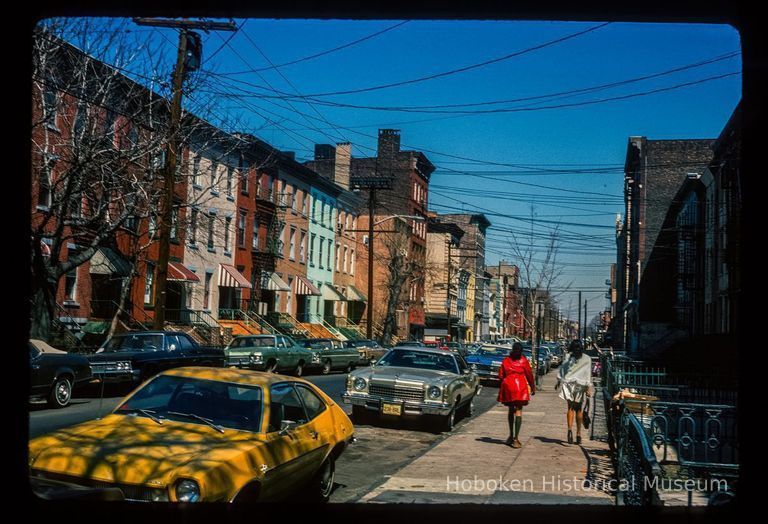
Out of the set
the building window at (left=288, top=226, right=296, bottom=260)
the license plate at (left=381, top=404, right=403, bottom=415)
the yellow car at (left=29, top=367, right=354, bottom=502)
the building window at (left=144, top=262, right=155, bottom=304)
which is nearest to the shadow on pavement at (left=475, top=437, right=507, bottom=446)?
the license plate at (left=381, top=404, right=403, bottom=415)

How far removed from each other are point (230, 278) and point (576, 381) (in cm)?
2994

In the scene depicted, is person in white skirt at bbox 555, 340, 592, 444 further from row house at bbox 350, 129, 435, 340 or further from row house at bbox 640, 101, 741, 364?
row house at bbox 350, 129, 435, 340

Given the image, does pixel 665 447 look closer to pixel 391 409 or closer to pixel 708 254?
pixel 391 409

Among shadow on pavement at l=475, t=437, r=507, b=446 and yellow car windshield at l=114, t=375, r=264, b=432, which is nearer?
yellow car windshield at l=114, t=375, r=264, b=432

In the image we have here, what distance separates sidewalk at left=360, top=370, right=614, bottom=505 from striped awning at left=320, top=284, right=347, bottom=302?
4066 cm

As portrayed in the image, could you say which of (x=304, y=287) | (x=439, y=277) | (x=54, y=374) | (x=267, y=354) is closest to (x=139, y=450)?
(x=54, y=374)

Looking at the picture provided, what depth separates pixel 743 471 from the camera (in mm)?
4820

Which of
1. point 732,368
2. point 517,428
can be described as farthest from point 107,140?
point 732,368

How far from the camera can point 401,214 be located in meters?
74.6

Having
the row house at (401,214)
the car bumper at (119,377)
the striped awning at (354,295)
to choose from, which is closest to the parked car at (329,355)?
the car bumper at (119,377)

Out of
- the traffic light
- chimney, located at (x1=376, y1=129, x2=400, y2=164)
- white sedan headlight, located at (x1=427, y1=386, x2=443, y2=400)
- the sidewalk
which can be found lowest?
the sidewalk

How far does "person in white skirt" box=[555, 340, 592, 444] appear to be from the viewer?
46.6 ft

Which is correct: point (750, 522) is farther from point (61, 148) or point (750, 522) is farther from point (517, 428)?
point (61, 148)

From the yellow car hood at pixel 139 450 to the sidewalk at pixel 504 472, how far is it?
2371 millimetres
